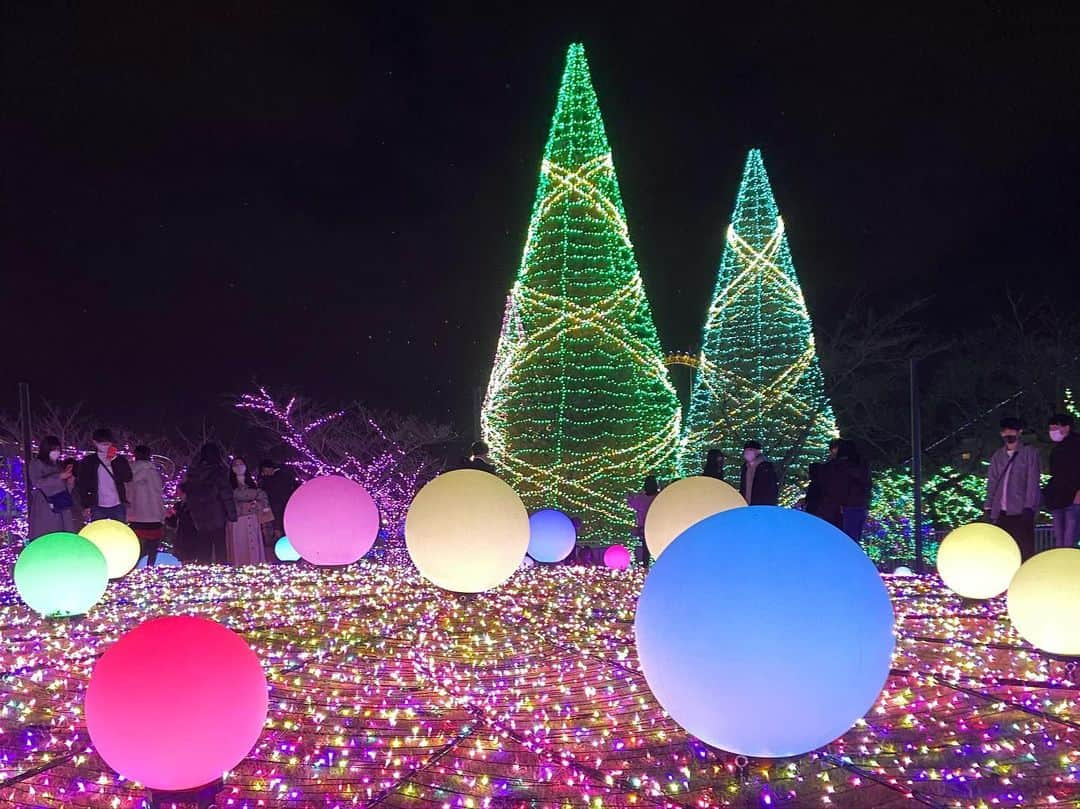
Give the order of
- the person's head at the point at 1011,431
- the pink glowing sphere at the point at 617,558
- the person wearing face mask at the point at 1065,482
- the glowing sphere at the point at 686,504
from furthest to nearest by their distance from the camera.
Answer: the pink glowing sphere at the point at 617,558
the person's head at the point at 1011,431
the glowing sphere at the point at 686,504
the person wearing face mask at the point at 1065,482

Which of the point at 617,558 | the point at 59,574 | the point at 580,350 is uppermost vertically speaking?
the point at 580,350

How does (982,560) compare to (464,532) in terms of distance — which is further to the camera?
(982,560)

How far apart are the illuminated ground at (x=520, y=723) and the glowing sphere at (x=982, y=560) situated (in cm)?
43

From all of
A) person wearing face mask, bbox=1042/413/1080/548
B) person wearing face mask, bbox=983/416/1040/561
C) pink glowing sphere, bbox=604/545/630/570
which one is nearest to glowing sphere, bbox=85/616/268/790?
person wearing face mask, bbox=1042/413/1080/548

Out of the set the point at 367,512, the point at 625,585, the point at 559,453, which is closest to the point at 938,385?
the point at 559,453

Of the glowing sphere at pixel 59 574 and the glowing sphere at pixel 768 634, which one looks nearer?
the glowing sphere at pixel 768 634

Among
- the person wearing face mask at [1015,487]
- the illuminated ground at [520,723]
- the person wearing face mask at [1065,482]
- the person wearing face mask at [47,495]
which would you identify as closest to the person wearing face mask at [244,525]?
the person wearing face mask at [47,495]

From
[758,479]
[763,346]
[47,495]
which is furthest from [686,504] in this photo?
[763,346]

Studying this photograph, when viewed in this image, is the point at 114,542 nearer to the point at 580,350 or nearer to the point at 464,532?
the point at 464,532

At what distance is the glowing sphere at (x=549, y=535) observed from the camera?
11.7 m

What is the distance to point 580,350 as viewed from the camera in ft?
55.2

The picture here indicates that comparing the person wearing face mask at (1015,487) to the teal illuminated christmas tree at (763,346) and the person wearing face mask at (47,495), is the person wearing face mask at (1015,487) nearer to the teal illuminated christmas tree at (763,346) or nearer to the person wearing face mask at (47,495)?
the teal illuminated christmas tree at (763,346)

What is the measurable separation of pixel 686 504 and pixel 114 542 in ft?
20.7

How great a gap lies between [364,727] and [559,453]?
12193 mm
